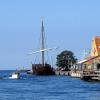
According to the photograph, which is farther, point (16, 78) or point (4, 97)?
point (16, 78)

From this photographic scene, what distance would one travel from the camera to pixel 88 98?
8100cm

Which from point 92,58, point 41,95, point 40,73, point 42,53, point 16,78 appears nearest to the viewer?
point 41,95

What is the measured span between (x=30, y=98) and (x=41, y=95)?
617cm

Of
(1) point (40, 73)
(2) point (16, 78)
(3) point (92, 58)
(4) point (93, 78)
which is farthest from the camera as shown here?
(1) point (40, 73)

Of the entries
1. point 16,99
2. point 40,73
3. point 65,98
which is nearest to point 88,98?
point 65,98

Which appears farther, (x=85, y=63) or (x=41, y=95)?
(x=85, y=63)

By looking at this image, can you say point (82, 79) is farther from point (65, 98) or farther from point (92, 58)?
point (65, 98)

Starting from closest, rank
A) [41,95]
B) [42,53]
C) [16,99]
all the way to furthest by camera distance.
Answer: [16,99] → [41,95] → [42,53]

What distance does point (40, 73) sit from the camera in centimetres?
18212

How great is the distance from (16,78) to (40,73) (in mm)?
32710

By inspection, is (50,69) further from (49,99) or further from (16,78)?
(49,99)

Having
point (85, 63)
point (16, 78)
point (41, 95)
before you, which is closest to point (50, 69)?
point (85, 63)

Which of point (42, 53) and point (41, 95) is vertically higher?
point (42, 53)

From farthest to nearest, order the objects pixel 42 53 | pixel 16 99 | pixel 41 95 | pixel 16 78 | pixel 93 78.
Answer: pixel 42 53, pixel 16 78, pixel 93 78, pixel 41 95, pixel 16 99
